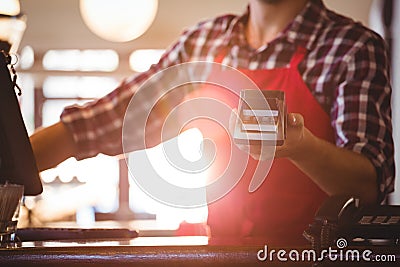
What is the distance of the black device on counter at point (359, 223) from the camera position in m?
0.86

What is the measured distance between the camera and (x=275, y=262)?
2.69ft

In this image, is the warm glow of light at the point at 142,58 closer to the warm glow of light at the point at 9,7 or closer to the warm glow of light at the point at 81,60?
the warm glow of light at the point at 81,60

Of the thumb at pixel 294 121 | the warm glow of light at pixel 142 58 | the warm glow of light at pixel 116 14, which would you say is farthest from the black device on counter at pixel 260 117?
the warm glow of light at pixel 142 58

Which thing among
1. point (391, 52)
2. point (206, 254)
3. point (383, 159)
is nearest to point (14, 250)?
point (206, 254)

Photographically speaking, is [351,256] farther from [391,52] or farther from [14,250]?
[391,52]

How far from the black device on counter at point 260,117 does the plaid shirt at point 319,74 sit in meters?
0.55

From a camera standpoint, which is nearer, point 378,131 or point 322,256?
point 322,256

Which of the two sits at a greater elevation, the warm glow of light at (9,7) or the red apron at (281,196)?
the warm glow of light at (9,7)

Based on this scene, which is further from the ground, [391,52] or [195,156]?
[391,52]

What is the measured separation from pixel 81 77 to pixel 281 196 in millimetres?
1973

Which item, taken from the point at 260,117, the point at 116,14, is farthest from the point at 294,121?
the point at 116,14

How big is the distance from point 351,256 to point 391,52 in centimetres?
178

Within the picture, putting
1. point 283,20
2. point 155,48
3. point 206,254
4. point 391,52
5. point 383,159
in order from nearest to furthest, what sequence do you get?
1. point 206,254
2. point 383,159
3. point 283,20
4. point 391,52
5. point 155,48

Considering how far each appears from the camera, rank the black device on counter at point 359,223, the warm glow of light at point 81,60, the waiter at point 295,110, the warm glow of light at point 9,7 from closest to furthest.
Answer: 1. the black device on counter at point 359,223
2. the waiter at point 295,110
3. the warm glow of light at point 9,7
4. the warm glow of light at point 81,60
